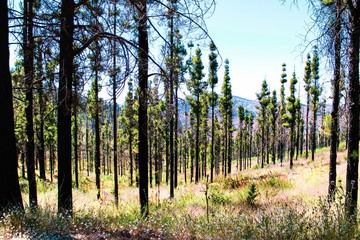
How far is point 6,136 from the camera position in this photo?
548 centimetres

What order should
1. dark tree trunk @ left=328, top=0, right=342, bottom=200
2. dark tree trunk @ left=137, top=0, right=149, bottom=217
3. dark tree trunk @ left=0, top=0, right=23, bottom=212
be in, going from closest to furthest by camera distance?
dark tree trunk @ left=0, top=0, right=23, bottom=212
dark tree trunk @ left=328, top=0, right=342, bottom=200
dark tree trunk @ left=137, top=0, right=149, bottom=217

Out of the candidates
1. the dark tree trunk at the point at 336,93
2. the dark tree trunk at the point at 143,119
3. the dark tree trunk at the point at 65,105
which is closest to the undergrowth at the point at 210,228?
the dark tree trunk at the point at 336,93

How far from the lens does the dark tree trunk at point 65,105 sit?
20.4 feet

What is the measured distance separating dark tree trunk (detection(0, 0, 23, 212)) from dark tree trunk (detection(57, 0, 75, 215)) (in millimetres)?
947

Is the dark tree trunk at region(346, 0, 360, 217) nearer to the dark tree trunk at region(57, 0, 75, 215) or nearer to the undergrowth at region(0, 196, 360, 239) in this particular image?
the undergrowth at region(0, 196, 360, 239)

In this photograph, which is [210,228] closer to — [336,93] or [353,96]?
[353,96]

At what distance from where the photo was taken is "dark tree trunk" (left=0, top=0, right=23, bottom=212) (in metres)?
5.36

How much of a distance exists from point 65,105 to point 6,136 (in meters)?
1.22

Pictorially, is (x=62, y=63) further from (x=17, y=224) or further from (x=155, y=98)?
(x=17, y=224)

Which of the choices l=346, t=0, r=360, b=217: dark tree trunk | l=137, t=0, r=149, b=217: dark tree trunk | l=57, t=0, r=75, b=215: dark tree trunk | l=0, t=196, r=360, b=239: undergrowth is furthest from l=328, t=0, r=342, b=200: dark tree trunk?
l=57, t=0, r=75, b=215: dark tree trunk

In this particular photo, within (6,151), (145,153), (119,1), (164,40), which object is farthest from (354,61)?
(6,151)

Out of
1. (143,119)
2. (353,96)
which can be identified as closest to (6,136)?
(143,119)

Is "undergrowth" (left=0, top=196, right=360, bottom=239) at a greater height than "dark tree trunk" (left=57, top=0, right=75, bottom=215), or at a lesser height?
lesser

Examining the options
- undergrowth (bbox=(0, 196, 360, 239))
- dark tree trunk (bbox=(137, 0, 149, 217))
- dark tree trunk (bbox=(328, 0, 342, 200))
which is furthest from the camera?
dark tree trunk (bbox=(137, 0, 149, 217))
